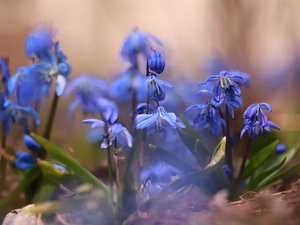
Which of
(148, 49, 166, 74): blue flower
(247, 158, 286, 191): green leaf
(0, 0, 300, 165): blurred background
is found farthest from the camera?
(0, 0, 300, 165): blurred background

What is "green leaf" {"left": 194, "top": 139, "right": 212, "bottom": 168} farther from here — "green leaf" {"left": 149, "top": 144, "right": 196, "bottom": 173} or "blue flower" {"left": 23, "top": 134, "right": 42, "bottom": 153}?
"blue flower" {"left": 23, "top": 134, "right": 42, "bottom": 153}

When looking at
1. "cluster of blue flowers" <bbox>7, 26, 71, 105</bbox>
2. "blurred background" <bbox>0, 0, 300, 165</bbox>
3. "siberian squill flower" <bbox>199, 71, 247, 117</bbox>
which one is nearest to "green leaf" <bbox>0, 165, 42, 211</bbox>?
"cluster of blue flowers" <bbox>7, 26, 71, 105</bbox>

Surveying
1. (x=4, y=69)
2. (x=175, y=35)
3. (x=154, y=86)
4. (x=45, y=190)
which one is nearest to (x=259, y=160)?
(x=154, y=86)

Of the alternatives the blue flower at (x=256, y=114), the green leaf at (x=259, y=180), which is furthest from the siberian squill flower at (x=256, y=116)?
the green leaf at (x=259, y=180)

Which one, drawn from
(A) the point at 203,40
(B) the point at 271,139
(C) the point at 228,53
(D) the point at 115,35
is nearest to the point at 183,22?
(A) the point at 203,40

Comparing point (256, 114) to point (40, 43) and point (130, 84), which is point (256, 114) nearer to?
point (130, 84)
